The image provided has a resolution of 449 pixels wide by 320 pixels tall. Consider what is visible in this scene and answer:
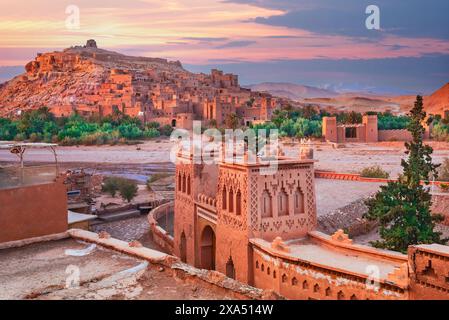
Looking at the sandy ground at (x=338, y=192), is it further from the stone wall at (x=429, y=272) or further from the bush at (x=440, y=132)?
the bush at (x=440, y=132)

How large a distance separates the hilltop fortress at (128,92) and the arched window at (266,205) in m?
43.7

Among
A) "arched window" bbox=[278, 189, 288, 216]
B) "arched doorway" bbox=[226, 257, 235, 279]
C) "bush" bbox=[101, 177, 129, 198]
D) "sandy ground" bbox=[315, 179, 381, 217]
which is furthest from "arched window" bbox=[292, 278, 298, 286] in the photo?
"bush" bbox=[101, 177, 129, 198]

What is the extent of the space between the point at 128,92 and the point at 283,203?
6291cm

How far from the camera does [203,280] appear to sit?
19.7 ft

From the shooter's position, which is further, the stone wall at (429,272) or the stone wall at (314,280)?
the stone wall at (314,280)

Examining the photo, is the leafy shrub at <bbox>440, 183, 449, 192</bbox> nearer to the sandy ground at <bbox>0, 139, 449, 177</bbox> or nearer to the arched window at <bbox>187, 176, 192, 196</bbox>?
the sandy ground at <bbox>0, 139, 449, 177</bbox>

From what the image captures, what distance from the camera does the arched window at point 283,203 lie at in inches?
429

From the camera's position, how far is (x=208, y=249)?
13039 millimetres

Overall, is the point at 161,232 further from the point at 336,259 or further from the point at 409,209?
the point at 336,259

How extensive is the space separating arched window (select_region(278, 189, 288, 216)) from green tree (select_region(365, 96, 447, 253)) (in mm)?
3305

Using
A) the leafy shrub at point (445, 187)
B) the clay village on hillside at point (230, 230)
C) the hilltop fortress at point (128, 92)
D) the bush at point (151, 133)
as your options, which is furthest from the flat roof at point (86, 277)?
the hilltop fortress at point (128, 92)

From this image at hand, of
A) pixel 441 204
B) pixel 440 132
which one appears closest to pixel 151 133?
pixel 440 132
